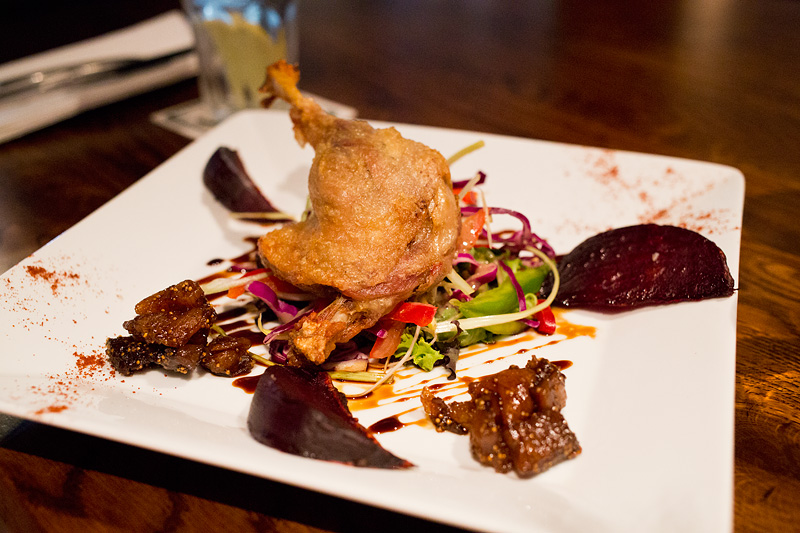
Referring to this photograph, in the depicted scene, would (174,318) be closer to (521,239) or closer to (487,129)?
(521,239)

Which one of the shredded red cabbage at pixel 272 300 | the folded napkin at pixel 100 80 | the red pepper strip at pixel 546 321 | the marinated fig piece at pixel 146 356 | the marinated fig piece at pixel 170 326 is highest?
the folded napkin at pixel 100 80

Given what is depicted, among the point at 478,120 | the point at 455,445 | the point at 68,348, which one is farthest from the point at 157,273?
the point at 478,120

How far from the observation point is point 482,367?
105 inches

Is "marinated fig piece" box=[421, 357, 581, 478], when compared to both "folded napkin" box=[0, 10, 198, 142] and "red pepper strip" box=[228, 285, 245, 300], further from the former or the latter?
"folded napkin" box=[0, 10, 198, 142]

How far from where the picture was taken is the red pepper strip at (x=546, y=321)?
2.79 metres

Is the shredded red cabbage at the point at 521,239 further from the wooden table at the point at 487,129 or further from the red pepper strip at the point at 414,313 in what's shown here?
the wooden table at the point at 487,129

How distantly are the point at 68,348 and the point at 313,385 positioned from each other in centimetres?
98

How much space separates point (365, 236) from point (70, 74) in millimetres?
3828

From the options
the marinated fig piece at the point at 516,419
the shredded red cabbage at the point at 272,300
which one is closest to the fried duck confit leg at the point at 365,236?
the shredded red cabbage at the point at 272,300

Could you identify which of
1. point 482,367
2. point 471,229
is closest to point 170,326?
point 482,367

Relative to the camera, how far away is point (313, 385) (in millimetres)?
2377

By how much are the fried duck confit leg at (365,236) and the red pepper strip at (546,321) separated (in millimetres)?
491

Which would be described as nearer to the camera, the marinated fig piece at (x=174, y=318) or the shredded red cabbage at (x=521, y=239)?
the marinated fig piece at (x=174, y=318)

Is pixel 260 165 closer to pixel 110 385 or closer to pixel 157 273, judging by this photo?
pixel 157 273
